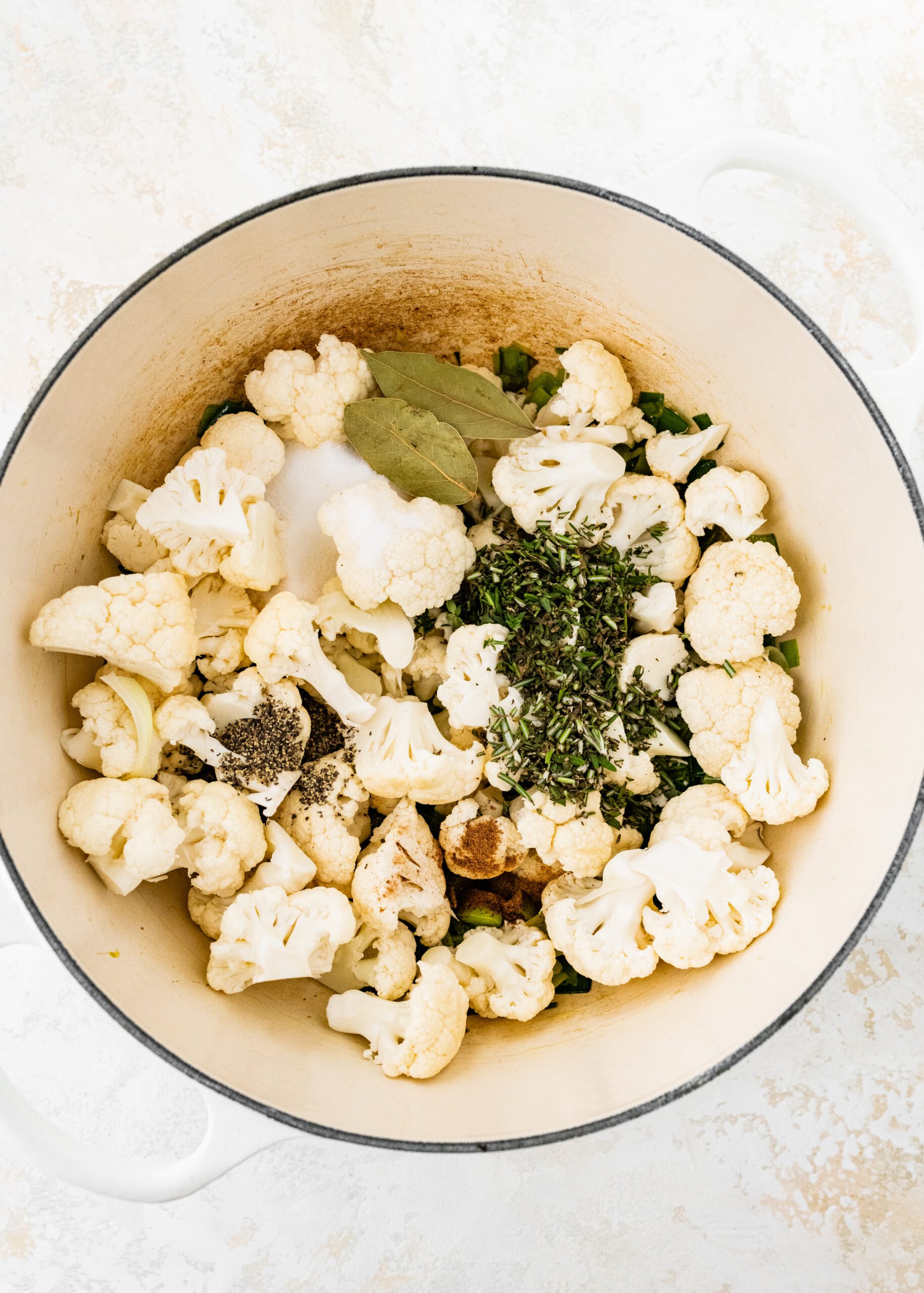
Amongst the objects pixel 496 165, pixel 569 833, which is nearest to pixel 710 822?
pixel 569 833

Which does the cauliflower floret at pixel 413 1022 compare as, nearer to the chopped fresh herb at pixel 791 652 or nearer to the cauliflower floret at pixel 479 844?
the cauliflower floret at pixel 479 844

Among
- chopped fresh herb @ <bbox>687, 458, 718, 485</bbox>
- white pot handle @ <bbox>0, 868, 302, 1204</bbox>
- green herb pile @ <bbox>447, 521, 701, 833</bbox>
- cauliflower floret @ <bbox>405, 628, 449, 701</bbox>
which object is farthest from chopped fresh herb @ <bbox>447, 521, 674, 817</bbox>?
white pot handle @ <bbox>0, 868, 302, 1204</bbox>

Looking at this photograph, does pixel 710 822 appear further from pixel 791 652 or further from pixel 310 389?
pixel 310 389

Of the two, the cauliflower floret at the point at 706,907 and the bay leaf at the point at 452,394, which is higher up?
the bay leaf at the point at 452,394

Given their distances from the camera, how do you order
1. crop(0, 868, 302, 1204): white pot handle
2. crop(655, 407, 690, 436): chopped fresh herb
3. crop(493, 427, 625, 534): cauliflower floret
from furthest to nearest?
crop(655, 407, 690, 436): chopped fresh herb < crop(493, 427, 625, 534): cauliflower floret < crop(0, 868, 302, 1204): white pot handle

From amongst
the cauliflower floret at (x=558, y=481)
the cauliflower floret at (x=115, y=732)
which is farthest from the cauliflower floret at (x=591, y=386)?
the cauliflower floret at (x=115, y=732)

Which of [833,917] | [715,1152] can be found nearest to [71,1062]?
[715,1152]

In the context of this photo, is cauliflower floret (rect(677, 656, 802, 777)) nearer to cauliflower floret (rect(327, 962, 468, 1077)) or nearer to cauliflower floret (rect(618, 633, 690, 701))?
cauliflower floret (rect(618, 633, 690, 701))
